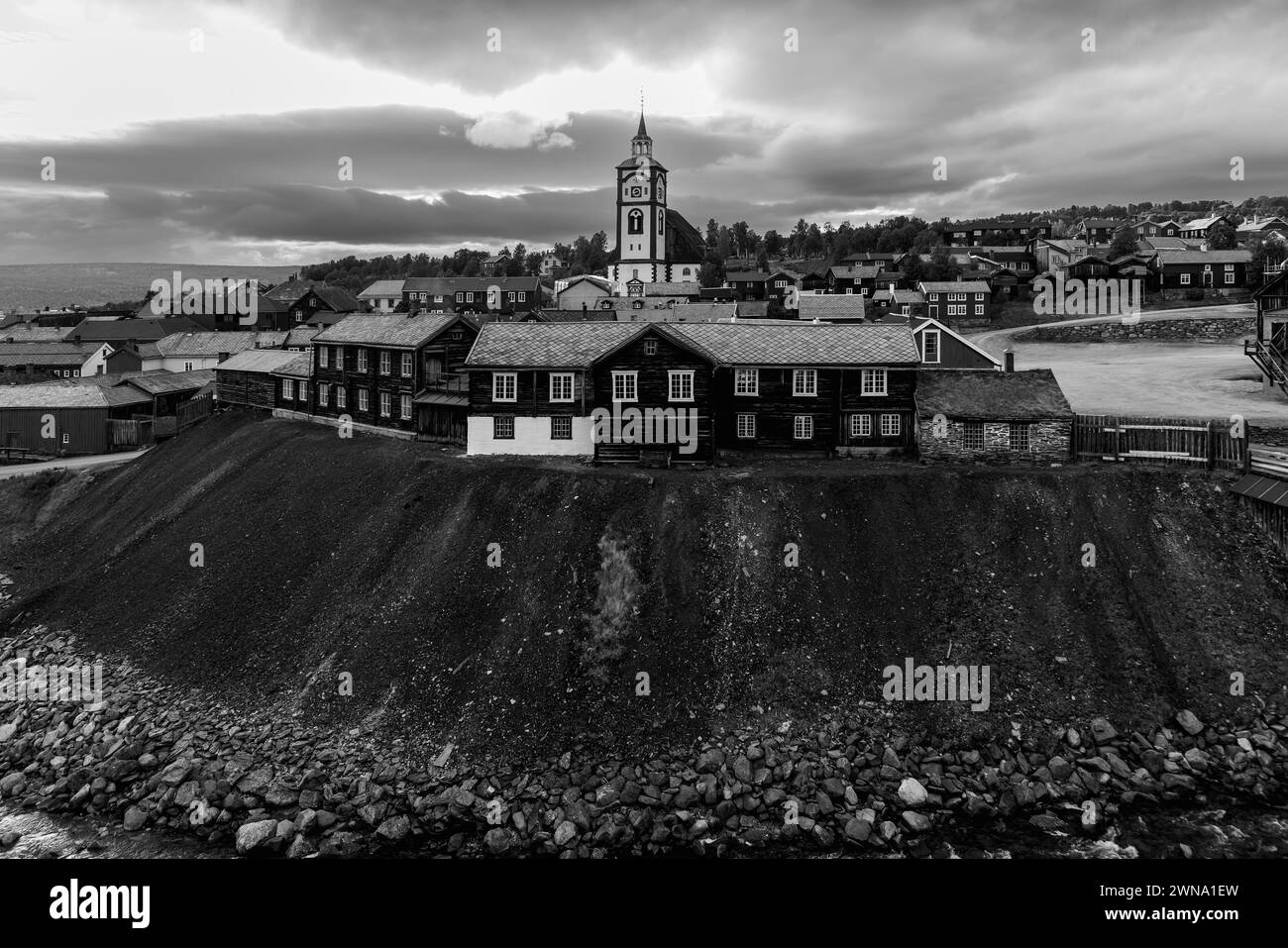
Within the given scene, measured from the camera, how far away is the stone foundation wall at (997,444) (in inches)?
1405

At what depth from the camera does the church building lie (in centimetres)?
10744

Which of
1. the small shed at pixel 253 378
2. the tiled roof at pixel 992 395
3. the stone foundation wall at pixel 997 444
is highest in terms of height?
the small shed at pixel 253 378

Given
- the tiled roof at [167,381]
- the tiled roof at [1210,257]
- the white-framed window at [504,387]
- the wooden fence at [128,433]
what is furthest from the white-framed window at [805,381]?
the tiled roof at [1210,257]

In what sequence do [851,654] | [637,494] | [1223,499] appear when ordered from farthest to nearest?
[637,494] → [1223,499] → [851,654]

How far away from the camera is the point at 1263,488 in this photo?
30.1m

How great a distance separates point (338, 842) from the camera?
858 inches

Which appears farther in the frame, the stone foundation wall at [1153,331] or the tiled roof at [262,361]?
the stone foundation wall at [1153,331]

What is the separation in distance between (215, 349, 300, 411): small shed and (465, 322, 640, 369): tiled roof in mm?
24525

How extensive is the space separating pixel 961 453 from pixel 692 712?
19.8m

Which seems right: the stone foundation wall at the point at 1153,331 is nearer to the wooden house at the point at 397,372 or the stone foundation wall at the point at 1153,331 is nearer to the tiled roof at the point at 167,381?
the wooden house at the point at 397,372

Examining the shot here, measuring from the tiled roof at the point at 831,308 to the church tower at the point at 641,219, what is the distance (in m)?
41.2

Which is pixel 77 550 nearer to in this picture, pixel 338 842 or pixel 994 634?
pixel 338 842

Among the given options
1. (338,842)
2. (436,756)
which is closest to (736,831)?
(436,756)

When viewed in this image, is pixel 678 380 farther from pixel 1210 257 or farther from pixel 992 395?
pixel 1210 257
